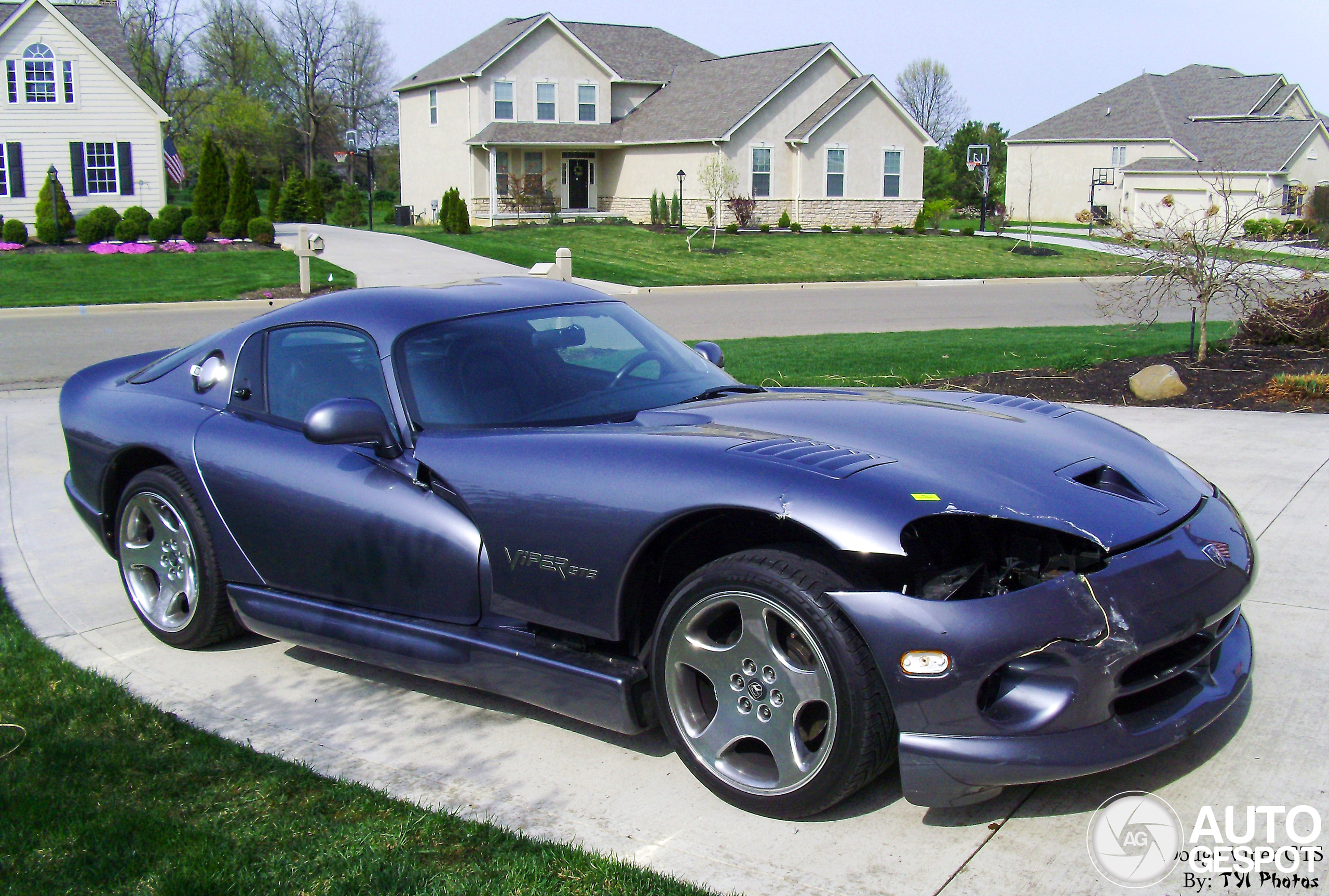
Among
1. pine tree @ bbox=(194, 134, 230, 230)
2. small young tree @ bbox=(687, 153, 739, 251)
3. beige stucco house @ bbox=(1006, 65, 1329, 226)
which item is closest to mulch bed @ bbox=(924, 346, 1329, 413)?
small young tree @ bbox=(687, 153, 739, 251)

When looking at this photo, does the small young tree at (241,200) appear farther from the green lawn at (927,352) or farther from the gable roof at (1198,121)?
the gable roof at (1198,121)

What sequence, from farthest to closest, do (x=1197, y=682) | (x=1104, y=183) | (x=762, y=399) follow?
(x=1104, y=183) → (x=762, y=399) → (x=1197, y=682)

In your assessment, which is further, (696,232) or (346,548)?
(696,232)

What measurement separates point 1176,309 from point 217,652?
20.1m

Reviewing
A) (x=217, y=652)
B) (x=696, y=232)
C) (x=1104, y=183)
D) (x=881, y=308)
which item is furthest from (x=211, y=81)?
(x=217, y=652)

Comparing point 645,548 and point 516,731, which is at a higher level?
point 645,548

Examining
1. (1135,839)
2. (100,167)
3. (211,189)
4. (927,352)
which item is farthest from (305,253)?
(1135,839)

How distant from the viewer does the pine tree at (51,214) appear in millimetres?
30125

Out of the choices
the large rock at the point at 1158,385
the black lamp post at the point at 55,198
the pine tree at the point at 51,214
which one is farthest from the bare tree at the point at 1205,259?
the black lamp post at the point at 55,198

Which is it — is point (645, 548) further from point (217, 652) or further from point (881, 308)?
point (881, 308)

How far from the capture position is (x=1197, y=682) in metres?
3.23

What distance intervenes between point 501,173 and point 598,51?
7.09m

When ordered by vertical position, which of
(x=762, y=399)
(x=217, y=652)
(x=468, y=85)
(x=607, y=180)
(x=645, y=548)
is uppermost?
(x=468, y=85)

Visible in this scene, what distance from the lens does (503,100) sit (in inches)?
1642
